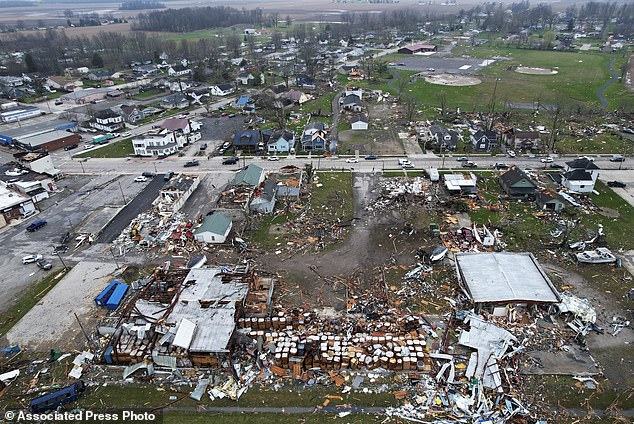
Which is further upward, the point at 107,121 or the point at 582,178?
the point at 107,121

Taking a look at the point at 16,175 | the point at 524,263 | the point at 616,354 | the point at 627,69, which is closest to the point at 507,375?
the point at 616,354

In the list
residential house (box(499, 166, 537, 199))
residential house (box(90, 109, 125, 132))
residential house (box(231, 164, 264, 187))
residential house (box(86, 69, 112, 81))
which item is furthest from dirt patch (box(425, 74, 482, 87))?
residential house (box(86, 69, 112, 81))

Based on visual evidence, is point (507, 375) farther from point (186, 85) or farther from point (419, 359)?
point (186, 85)

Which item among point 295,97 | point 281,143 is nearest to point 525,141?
point 281,143

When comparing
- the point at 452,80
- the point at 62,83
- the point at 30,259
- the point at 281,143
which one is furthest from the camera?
the point at 62,83

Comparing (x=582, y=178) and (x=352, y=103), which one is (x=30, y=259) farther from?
(x=352, y=103)

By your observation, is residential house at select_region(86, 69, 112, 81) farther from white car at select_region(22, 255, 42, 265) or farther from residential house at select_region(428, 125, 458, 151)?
residential house at select_region(428, 125, 458, 151)
